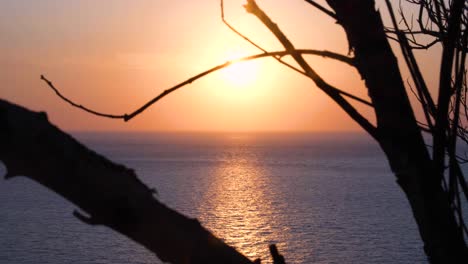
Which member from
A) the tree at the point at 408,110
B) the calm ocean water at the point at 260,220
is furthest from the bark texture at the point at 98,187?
the calm ocean water at the point at 260,220

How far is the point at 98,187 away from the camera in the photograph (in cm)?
95

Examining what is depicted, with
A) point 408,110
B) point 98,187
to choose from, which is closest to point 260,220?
point 408,110

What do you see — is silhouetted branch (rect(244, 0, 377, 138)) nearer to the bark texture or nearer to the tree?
the tree

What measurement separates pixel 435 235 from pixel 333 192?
93450 mm

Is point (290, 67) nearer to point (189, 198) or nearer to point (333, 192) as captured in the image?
point (189, 198)

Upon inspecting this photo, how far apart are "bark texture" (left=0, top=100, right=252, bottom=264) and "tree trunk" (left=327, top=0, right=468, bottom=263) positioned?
465 millimetres

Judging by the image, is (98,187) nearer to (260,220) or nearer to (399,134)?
(399,134)

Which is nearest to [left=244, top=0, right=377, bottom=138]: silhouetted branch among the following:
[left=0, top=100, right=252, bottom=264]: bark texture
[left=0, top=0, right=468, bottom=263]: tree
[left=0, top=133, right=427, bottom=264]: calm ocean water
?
[left=0, top=0, right=468, bottom=263]: tree

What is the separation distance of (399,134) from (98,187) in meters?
0.67

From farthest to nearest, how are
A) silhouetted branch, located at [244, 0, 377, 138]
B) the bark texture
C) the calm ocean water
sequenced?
the calm ocean water < silhouetted branch, located at [244, 0, 377, 138] < the bark texture

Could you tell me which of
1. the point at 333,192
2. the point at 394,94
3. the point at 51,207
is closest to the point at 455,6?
the point at 394,94

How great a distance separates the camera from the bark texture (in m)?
0.92

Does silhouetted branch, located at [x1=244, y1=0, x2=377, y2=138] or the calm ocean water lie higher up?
silhouetted branch, located at [x1=244, y1=0, x2=377, y2=138]

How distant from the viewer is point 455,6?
1.14m
